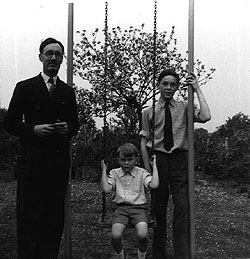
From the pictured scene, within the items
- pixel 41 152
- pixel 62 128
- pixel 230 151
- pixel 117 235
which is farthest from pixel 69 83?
pixel 230 151

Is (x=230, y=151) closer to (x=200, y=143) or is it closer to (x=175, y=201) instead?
(x=200, y=143)

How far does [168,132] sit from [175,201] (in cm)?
50

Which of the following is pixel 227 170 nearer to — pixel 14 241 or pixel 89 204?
pixel 89 204

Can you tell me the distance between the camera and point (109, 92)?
4285 millimetres

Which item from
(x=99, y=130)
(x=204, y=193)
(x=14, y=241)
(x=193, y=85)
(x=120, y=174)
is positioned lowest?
(x=14, y=241)

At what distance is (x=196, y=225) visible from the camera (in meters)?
5.06

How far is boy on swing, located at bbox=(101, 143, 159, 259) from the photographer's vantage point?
10.7ft

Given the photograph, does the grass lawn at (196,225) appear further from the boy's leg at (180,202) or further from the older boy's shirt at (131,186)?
the older boy's shirt at (131,186)

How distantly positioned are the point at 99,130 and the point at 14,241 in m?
1.27

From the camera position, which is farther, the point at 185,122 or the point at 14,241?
the point at 14,241

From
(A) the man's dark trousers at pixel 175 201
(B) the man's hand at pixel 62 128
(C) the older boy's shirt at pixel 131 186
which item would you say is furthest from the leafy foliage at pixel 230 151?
(B) the man's hand at pixel 62 128

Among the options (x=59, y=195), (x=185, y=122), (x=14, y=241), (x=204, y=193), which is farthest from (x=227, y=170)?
(x=59, y=195)

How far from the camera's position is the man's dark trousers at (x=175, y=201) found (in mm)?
3440

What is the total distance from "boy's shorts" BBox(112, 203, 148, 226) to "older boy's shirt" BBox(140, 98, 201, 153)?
0.46 metres
